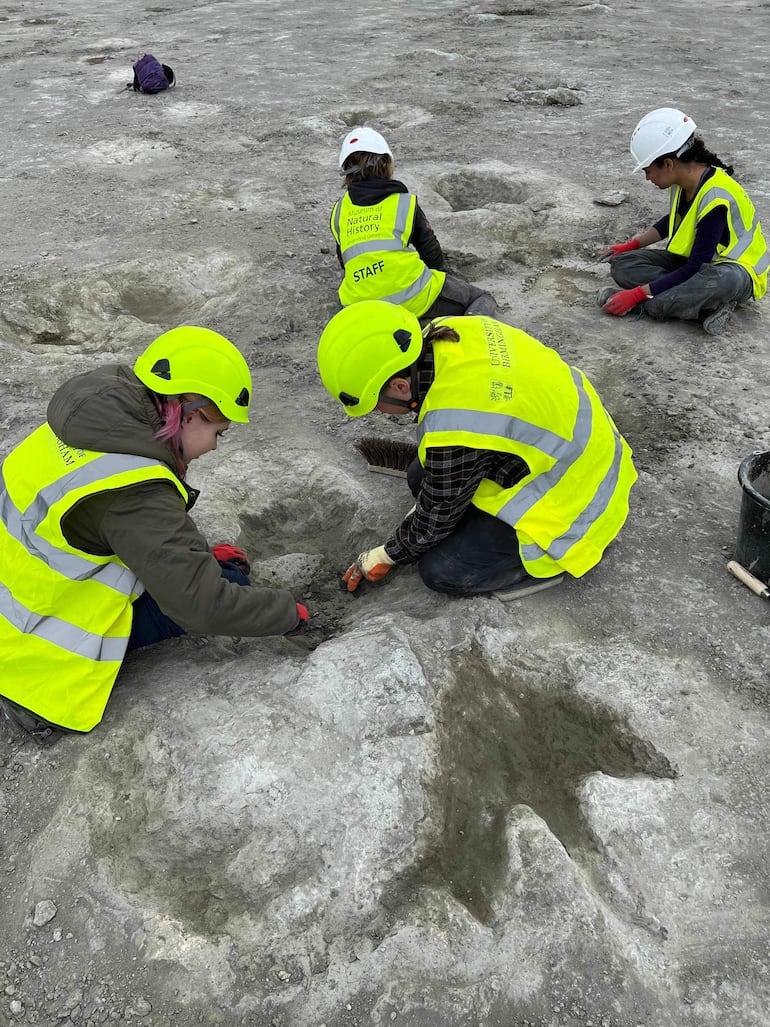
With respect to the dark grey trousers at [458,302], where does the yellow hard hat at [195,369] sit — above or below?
above

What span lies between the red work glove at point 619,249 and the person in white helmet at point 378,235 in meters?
1.53

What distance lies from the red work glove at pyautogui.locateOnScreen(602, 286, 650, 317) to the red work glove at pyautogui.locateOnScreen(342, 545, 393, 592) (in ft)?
8.62

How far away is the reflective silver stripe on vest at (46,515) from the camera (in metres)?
2.09

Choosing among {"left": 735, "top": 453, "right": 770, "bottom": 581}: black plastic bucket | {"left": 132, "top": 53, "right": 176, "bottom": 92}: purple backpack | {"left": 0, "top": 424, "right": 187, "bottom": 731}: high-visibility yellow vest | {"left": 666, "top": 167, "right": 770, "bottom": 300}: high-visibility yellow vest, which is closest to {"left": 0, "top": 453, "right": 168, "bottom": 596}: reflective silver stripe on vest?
{"left": 0, "top": 424, "right": 187, "bottom": 731}: high-visibility yellow vest

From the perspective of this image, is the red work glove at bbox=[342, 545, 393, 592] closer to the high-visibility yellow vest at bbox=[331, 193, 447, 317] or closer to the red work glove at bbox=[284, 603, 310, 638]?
the red work glove at bbox=[284, 603, 310, 638]

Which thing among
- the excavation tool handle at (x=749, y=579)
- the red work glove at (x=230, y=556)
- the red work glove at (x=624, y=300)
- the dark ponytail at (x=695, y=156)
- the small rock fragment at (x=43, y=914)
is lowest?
the small rock fragment at (x=43, y=914)

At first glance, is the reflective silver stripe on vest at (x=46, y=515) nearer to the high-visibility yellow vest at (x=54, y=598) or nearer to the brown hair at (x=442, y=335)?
the high-visibility yellow vest at (x=54, y=598)

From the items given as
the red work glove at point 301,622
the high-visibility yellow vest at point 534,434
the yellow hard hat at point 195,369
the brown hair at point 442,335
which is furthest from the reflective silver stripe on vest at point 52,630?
the brown hair at point 442,335

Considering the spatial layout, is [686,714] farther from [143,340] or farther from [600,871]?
[143,340]

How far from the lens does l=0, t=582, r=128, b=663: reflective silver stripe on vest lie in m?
2.29

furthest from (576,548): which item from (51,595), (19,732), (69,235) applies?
(69,235)

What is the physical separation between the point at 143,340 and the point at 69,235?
5.79 ft

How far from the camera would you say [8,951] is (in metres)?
1.99

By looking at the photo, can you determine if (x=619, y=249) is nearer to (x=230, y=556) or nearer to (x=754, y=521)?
(x=754, y=521)
